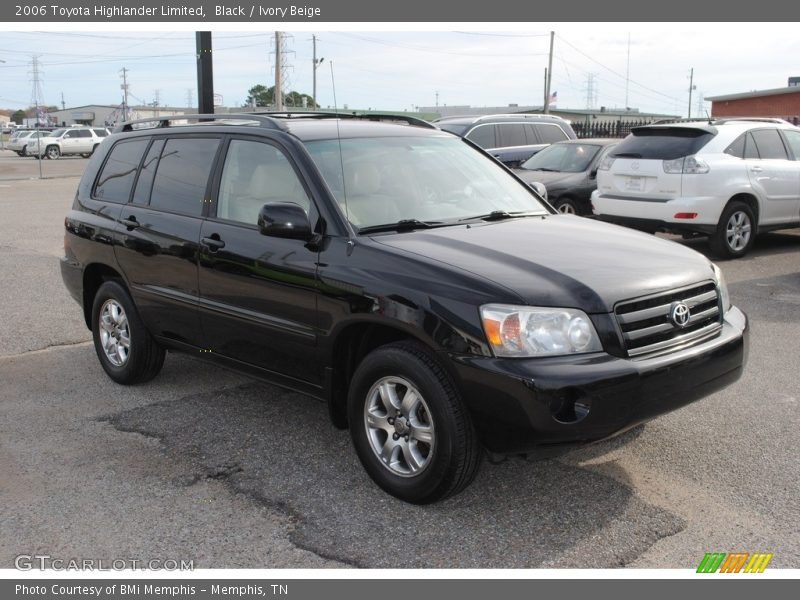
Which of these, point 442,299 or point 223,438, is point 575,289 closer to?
point 442,299

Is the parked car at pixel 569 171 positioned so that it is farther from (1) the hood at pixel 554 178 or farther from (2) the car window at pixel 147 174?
(2) the car window at pixel 147 174

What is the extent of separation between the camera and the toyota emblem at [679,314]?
387 cm

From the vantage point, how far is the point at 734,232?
10664 mm

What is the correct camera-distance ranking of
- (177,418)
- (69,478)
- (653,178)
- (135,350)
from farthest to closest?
(653,178)
(135,350)
(177,418)
(69,478)

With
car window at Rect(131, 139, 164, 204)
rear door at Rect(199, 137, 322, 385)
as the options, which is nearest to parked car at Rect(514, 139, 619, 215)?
car window at Rect(131, 139, 164, 204)

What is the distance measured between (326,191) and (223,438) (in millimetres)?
1607

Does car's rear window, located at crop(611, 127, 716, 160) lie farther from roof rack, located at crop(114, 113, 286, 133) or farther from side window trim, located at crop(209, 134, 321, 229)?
side window trim, located at crop(209, 134, 321, 229)

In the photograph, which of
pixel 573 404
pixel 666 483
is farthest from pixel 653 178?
pixel 573 404

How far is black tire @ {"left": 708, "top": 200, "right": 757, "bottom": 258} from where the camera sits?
34.4 feet

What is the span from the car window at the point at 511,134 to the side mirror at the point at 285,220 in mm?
11599

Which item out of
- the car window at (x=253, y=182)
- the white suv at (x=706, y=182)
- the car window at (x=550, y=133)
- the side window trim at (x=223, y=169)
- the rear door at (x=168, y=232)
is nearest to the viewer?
the side window trim at (x=223, y=169)

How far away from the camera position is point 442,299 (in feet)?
12.1

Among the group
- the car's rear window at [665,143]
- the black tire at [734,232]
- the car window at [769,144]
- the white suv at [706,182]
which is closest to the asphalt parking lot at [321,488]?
the white suv at [706,182]

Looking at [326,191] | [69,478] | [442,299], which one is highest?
[326,191]
